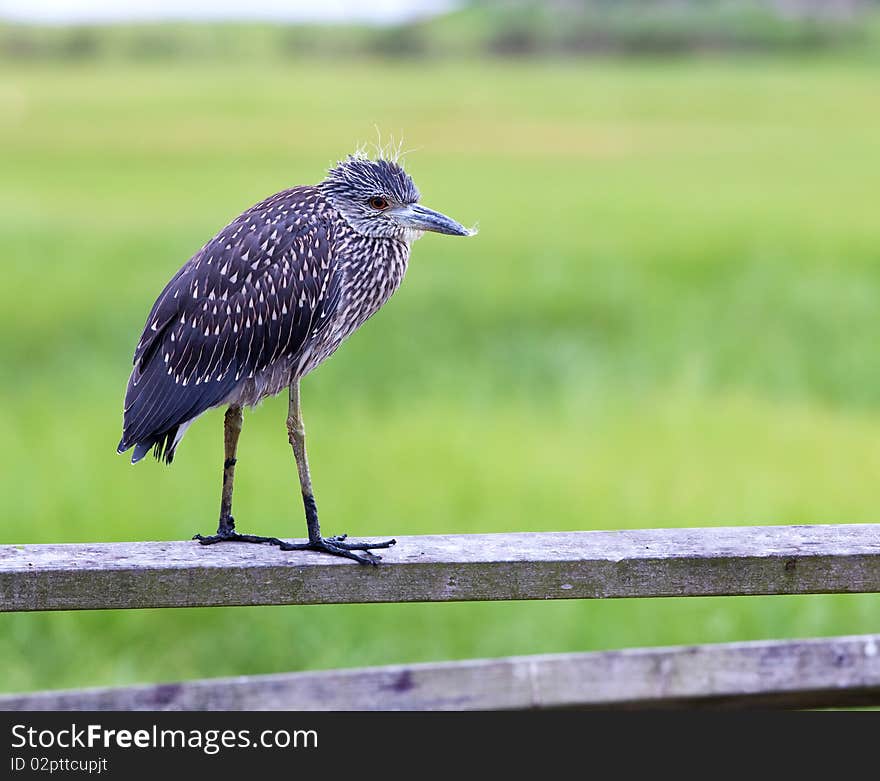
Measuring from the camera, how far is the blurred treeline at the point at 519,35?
15266 mm

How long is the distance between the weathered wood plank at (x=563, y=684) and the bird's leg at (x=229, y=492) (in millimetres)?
555

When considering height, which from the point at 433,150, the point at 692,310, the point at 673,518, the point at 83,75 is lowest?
the point at 673,518

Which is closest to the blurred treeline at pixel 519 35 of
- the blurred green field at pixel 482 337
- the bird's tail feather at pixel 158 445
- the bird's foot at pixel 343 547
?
the blurred green field at pixel 482 337

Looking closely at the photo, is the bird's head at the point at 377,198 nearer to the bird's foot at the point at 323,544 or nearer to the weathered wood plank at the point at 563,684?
the bird's foot at the point at 323,544

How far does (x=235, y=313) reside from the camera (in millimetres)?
2418

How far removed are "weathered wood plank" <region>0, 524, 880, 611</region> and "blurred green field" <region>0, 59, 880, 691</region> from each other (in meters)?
0.86

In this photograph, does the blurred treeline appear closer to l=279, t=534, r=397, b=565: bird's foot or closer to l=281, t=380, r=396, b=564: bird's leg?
l=281, t=380, r=396, b=564: bird's leg

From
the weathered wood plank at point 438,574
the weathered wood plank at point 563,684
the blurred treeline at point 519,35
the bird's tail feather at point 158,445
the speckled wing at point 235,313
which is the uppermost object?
the blurred treeline at point 519,35

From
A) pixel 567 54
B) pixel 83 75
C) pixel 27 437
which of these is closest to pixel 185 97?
pixel 83 75

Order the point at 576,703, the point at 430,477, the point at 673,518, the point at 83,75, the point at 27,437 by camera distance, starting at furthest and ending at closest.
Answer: the point at 83,75 < the point at 27,437 < the point at 430,477 < the point at 673,518 < the point at 576,703

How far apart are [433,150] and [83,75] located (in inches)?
167

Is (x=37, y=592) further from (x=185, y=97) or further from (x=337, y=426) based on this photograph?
(x=185, y=97)

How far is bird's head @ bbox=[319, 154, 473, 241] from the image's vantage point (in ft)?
7.87

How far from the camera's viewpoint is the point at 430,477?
534 cm
